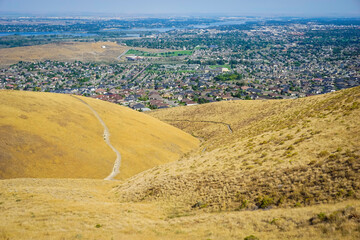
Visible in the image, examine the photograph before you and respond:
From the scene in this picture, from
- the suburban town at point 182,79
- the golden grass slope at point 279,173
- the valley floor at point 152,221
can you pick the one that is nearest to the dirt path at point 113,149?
the golden grass slope at point 279,173

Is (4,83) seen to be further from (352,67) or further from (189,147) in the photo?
(352,67)

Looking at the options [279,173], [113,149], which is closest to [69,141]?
[113,149]

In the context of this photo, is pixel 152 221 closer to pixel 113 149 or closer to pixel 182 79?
pixel 113 149

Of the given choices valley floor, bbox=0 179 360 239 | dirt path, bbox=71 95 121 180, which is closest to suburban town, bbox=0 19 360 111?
dirt path, bbox=71 95 121 180

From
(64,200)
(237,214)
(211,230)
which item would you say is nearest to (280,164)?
(237,214)

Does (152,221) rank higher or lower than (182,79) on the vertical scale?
higher

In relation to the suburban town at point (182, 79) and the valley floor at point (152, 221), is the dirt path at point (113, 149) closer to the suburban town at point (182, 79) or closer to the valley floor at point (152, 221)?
the valley floor at point (152, 221)
